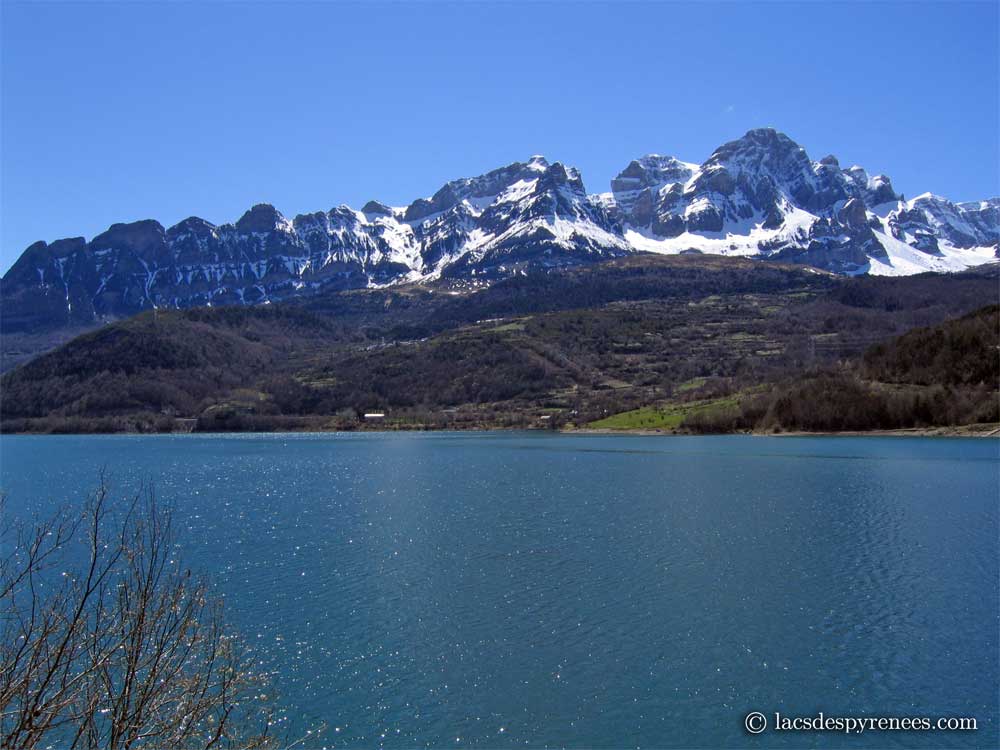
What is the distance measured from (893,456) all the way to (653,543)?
66.7 m

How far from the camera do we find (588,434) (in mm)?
177625

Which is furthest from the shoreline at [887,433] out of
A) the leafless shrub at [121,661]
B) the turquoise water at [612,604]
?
the leafless shrub at [121,661]

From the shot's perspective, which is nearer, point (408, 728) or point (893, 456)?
point (408, 728)

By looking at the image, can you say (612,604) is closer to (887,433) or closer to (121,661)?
(121,661)

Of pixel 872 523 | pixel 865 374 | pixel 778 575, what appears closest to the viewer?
pixel 778 575

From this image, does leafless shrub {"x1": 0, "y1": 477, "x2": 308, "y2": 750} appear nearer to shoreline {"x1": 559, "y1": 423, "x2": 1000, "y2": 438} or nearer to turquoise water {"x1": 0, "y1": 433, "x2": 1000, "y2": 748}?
turquoise water {"x1": 0, "y1": 433, "x2": 1000, "y2": 748}

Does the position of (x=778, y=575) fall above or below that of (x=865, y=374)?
below

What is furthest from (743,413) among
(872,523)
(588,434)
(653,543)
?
(653,543)

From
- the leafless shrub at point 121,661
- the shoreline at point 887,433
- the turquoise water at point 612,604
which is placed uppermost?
the leafless shrub at point 121,661

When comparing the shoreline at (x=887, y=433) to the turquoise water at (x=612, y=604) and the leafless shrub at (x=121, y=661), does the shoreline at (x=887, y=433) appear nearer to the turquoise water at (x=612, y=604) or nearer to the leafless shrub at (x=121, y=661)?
the turquoise water at (x=612, y=604)

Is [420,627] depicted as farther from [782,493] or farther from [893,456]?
[893,456]

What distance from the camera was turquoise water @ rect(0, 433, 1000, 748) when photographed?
21984 mm

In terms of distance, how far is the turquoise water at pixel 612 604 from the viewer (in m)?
22.0

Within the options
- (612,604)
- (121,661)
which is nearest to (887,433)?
(612,604)
